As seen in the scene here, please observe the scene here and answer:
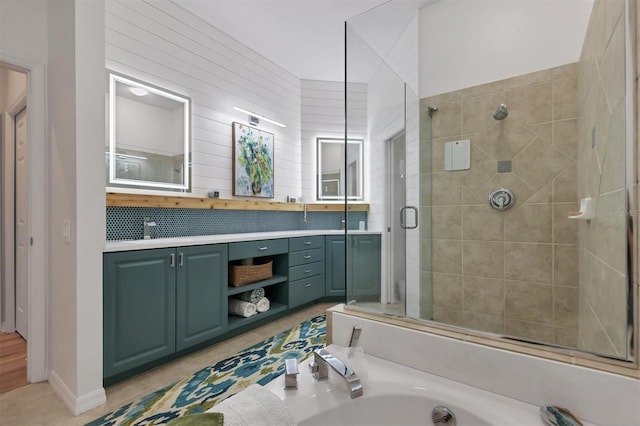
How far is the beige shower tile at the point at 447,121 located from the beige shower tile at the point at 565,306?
41.4 inches

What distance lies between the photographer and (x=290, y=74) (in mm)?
4098

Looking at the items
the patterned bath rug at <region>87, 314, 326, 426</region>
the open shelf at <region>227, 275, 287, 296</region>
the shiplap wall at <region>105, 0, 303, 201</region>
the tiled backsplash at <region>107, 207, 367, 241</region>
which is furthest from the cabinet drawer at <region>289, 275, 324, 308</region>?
the shiplap wall at <region>105, 0, 303, 201</region>

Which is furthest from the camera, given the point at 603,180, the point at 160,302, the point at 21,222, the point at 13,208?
the point at 13,208

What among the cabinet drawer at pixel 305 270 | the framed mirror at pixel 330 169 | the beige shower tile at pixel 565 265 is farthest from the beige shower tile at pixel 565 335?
the framed mirror at pixel 330 169

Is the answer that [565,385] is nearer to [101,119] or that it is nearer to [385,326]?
[385,326]

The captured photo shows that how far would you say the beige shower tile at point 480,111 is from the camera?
1803 mm

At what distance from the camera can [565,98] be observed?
60.4 inches

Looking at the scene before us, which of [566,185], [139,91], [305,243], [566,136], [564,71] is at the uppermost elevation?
[139,91]

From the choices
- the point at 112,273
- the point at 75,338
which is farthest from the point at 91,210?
the point at 75,338

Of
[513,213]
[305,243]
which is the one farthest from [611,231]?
[305,243]

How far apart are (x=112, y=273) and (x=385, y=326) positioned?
1669mm

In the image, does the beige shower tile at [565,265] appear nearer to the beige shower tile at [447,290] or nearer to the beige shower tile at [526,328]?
the beige shower tile at [526,328]

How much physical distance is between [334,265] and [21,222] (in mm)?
3130

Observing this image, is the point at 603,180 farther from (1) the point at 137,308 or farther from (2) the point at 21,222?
(2) the point at 21,222
